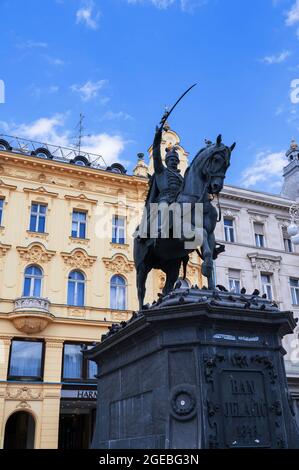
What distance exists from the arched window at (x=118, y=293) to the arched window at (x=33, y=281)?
3.78m

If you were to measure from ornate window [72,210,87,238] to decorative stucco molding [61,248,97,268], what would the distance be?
1060 millimetres

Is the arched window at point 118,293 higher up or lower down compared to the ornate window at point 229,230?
lower down

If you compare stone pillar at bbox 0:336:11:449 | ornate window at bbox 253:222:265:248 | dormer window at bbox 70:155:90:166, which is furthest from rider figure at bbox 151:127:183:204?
ornate window at bbox 253:222:265:248

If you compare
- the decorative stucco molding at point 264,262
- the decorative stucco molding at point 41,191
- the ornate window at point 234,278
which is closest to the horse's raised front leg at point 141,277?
the decorative stucco molding at point 41,191

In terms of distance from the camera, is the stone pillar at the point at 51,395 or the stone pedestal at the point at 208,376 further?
the stone pillar at the point at 51,395

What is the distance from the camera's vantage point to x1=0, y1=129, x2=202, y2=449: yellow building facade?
902 inches

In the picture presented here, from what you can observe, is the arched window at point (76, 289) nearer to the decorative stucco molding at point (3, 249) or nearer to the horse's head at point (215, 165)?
the decorative stucco molding at point (3, 249)

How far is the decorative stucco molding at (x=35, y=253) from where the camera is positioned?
24812mm

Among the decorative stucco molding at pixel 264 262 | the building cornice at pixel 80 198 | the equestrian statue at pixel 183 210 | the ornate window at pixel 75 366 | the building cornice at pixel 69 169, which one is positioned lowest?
the equestrian statue at pixel 183 210

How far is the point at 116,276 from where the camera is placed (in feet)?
87.5

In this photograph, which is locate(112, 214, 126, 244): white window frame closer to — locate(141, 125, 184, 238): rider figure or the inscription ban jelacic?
locate(141, 125, 184, 238): rider figure

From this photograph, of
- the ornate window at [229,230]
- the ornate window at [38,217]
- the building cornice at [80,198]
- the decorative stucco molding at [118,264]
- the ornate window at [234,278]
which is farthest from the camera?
the ornate window at [229,230]

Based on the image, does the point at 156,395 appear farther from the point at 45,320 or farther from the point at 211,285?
the point at 45,320

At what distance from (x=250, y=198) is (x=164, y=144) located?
6545mm
